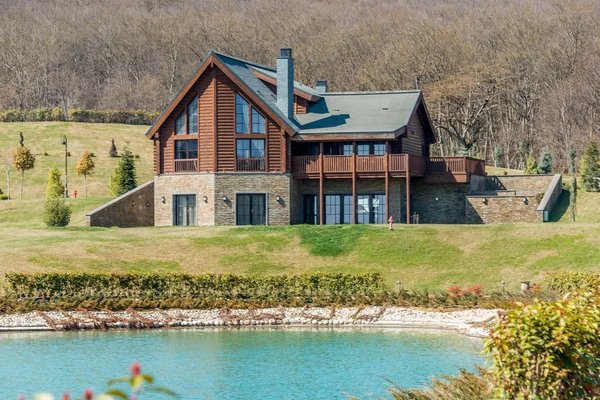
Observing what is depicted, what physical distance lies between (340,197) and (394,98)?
22.6 feet

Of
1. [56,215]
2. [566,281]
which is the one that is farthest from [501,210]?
[56,215]

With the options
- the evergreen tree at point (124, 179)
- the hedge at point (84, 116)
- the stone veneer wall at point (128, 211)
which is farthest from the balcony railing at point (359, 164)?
the hedge at point (84, 116)

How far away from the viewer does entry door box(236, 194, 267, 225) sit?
160ft

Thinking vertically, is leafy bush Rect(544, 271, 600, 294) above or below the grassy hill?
below

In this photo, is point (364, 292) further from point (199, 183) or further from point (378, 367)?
point (199, 183)

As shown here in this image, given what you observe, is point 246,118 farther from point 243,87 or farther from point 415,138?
point 415,138

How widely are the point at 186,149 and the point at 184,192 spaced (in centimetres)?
225

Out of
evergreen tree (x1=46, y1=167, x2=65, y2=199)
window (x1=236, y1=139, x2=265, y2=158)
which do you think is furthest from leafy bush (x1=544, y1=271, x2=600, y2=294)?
evergreen tree (x1=46, y1=167, x2=65, y2=199)

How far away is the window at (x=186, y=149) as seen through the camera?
164ft

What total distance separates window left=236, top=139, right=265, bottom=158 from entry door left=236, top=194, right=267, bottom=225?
205 cm

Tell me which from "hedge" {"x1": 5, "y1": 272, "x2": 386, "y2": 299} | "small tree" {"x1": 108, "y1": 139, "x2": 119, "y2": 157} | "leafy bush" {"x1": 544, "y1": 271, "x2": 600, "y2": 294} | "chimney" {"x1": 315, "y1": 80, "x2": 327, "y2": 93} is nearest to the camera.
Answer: "leafy bush" {"x1": 544, "y1": 271, "x2": 600, "y2": 294}

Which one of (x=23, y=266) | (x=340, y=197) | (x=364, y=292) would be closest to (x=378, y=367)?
(x=364, y=292)

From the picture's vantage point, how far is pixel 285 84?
5041 cm

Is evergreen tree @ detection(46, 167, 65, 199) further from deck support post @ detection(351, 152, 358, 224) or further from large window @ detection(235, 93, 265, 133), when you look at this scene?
deck support post @ detection(351, 152, 358, 224)
